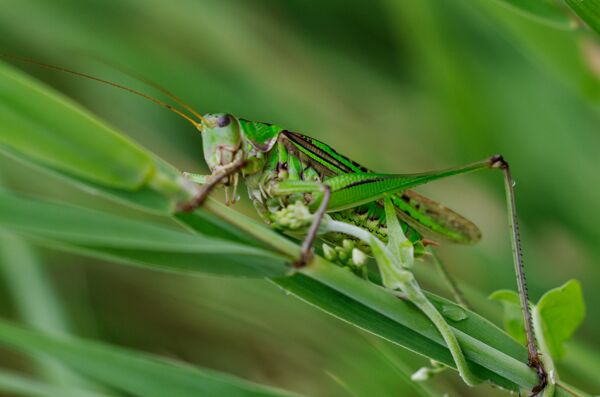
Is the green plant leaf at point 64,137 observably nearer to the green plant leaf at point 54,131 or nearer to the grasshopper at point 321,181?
the green plant leaf at point 54,131

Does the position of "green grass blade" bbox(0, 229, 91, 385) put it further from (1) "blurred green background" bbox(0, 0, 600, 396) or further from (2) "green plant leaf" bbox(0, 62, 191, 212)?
(2) "green plant leaf" bbox(0, 62, 191, 212)

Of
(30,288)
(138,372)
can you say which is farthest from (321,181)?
(30,288)

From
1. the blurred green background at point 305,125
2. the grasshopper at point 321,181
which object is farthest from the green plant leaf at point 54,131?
the blurred green background at point 305,125

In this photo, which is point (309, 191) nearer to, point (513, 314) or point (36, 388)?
point (513, 314)

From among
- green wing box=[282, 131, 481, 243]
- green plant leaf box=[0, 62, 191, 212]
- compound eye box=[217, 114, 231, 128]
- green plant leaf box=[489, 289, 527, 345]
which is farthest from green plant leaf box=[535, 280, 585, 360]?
compound eye box=[217, 114, 231, 128]

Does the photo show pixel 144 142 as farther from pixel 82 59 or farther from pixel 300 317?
pixel 300 317

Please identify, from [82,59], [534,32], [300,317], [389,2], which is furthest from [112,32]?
[534,32]

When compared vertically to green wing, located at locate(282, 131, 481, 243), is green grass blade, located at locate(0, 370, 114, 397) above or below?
below
